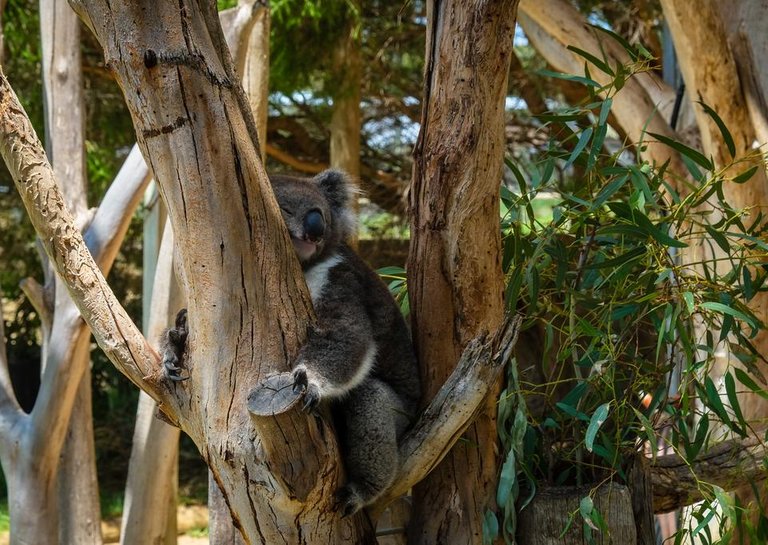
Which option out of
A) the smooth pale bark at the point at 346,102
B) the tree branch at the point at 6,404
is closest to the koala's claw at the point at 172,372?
the tree branch at the point at 6,404

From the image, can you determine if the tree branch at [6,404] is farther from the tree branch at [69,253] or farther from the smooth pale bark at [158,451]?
the tree branch at [69,253]

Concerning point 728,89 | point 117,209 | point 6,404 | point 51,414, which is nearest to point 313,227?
point 117,209

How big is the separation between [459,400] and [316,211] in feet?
2.69

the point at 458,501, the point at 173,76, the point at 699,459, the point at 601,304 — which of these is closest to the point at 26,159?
the point at 173,76

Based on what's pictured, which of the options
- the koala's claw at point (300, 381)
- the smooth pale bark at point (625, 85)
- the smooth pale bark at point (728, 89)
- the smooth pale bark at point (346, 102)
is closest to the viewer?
the koala's claw at point (300, 381)

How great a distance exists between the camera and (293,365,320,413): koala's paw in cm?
178

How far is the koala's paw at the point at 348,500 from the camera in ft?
6.88

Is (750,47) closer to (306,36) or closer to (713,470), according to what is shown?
(713,470)

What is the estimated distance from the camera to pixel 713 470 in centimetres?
271

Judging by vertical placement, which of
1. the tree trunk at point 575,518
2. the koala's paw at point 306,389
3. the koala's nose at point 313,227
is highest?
the koala's nose at point 313,227

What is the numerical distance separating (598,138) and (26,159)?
1576 millimetres

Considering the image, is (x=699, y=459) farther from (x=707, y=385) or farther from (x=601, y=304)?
(x=601, y=304)

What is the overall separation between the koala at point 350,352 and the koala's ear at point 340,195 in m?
0.06

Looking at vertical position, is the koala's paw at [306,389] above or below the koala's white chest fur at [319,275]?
below
